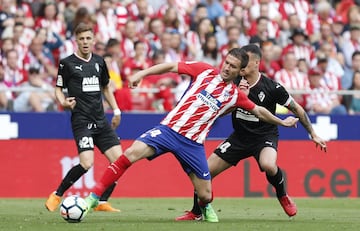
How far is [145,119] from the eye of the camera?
20.3m

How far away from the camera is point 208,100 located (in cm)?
1302

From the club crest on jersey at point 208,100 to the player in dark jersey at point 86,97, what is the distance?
8.14 ft

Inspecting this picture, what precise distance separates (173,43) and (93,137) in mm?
7935

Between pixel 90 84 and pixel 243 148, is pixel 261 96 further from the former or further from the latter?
pixel 90 84

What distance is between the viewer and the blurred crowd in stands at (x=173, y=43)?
813 inches

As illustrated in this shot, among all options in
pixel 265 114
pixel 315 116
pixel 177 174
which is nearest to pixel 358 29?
pixel 315 116

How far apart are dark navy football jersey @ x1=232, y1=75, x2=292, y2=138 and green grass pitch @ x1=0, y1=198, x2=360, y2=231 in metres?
1.17

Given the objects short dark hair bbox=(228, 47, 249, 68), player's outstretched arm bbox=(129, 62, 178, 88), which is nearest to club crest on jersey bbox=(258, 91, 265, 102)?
short dark hair bbox=(228, 47, 249, 68)

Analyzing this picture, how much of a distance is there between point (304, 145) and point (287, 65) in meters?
2.38

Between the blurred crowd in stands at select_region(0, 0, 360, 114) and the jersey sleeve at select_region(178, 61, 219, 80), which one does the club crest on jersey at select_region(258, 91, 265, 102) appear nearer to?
the jersey sleeve at select_region(178, 61, 219, 80)

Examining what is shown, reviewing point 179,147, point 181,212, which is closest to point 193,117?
point 179,147

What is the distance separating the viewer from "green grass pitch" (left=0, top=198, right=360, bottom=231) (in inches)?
489

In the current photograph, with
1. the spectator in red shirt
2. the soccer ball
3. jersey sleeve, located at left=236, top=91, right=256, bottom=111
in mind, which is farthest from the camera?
the spectator in red shirt

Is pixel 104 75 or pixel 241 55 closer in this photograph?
pixel 241 55
